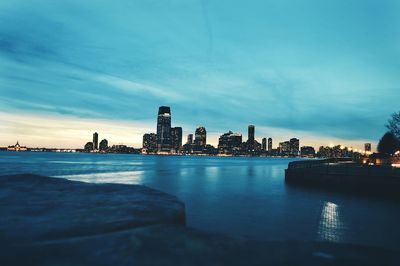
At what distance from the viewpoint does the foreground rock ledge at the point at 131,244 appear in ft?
33.1

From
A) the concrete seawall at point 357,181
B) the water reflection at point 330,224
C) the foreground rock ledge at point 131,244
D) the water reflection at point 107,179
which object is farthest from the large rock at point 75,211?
the water reflection at point 107,179

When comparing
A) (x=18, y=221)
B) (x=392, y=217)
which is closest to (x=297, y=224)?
(x=392, y=217)

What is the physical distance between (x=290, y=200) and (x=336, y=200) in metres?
3.65

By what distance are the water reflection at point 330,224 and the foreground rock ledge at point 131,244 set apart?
1.81 metres

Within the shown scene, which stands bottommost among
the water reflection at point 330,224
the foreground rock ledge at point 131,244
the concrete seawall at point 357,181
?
the water reflection at point 330,224

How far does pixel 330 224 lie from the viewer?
17391 mm

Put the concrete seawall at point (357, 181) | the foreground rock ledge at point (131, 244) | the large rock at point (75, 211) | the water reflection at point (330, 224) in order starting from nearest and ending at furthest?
the foreground rock ledge at point (131, 244) < the large rock at point (75, 211) < the water reflection at point (330, 224) < the concrete seawall at point (357, 181)

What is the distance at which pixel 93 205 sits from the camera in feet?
60.9

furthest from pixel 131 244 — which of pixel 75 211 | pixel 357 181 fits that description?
pixel 357 181

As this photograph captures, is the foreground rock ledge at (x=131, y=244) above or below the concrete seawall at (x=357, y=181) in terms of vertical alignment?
below

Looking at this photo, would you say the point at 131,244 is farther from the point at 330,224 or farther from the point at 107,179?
the point at 107,179

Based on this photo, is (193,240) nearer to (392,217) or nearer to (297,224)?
(297,224)

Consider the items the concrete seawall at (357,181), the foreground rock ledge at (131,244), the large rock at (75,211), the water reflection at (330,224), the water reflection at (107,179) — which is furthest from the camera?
the water reflection at (107,179)

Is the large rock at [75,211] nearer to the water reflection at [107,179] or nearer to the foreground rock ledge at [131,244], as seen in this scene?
the foreground rock ledge at [131,244]
